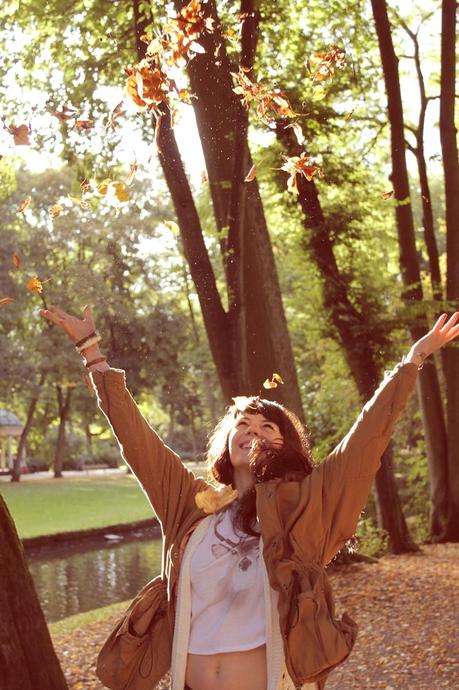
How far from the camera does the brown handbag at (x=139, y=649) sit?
12.0 ft

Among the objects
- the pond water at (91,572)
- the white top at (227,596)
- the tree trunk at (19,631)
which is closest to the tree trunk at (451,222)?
the pond water at (91,572)

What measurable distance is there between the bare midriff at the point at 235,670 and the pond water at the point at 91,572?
38.5 ft

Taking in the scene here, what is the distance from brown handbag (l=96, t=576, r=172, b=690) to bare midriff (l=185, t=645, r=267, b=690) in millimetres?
226

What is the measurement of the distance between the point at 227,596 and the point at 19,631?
2.34m

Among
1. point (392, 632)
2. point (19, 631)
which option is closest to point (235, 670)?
point (19, 631)

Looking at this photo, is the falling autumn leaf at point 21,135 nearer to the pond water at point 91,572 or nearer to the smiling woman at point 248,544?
the smiling woman at point 248,544

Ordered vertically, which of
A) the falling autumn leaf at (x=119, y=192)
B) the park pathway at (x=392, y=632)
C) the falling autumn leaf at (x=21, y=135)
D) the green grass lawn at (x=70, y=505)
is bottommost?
the green grass lawn at (x=70, y=505)

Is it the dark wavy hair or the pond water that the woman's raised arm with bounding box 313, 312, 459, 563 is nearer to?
the dark wavy hair

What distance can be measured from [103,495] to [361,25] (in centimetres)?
2526

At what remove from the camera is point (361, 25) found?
54.4ft

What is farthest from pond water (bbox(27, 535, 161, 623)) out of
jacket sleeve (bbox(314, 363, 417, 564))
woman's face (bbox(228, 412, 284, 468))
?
jacket sleeve (bbox(314, 363, 417, 564))

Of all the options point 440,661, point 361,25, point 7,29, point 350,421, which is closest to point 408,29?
point 361,25

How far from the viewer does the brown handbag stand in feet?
12.0

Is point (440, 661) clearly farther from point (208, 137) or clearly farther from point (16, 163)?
point (16, 163)
